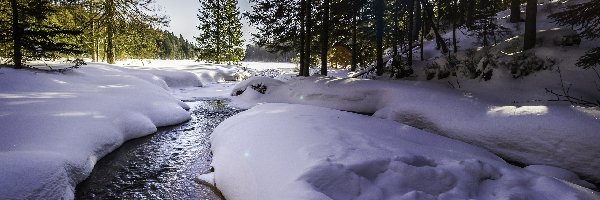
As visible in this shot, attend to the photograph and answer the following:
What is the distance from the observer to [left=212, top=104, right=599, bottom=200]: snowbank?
447 cm

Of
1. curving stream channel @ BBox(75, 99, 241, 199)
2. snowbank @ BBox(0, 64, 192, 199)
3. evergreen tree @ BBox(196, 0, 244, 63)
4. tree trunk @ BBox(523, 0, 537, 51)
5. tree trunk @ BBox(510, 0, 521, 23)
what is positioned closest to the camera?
snowbank @ BBox(0, 64, 192, 199)

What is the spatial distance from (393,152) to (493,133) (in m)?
3.64

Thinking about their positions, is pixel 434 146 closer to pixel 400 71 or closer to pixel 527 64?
pixel 527 64

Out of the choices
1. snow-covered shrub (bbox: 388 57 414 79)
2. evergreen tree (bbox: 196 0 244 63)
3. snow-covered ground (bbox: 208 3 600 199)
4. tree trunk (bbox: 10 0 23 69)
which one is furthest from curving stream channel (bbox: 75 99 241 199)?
evergreen tree (bbox: 196 0 244 63)

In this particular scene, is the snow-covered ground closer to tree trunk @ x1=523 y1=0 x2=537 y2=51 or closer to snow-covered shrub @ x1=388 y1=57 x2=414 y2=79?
tree trunk @ x1=523 y1=0 x2=537 y2=51

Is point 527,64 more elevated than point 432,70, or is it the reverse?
point 527,64

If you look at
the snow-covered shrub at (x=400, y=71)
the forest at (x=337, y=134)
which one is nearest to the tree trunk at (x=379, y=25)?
the forest at (x=337, y=134)

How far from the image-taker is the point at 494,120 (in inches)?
309

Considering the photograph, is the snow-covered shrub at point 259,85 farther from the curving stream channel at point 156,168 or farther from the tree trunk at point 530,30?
the tree trunk at point 530,30

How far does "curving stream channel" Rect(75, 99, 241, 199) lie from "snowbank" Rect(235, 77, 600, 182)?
5937mm

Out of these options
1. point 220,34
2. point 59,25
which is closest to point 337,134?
point 59,25

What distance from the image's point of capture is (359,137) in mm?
6309

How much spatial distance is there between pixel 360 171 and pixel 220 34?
3961 cm

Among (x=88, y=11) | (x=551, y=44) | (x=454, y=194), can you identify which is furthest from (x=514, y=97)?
(x=88, y=11)
